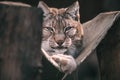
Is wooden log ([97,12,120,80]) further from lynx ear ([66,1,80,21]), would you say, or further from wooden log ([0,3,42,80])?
wooden log ([0,3,42,80])

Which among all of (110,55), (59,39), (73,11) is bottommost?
(110,55)

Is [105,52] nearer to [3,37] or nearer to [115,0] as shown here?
[3,37]

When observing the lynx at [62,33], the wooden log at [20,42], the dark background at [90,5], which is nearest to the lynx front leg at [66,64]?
the lynx at [62,33]

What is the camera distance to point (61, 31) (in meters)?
2.65

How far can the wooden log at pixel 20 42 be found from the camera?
5.91ft

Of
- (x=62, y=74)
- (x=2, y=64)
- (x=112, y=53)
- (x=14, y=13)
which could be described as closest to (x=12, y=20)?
(x=14, y=13)

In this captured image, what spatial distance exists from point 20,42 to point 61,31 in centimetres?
84

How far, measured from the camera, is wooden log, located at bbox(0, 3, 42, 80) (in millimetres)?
1801

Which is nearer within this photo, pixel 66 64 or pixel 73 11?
pixel 66 64

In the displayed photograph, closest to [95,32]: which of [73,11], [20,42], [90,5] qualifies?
[73,11]

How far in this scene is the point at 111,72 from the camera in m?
2.58

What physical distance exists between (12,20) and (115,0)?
2.66m

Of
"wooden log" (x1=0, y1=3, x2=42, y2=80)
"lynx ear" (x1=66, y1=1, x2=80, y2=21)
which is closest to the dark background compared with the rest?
"lynx ear" (x1=66, y1=1, x2=80, y2=21)

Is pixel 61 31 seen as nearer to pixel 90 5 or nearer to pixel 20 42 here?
pixel 20 42
